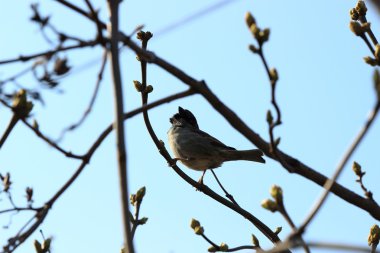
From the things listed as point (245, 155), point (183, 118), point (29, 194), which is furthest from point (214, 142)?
point (29, 194)

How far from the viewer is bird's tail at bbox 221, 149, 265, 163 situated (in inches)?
291

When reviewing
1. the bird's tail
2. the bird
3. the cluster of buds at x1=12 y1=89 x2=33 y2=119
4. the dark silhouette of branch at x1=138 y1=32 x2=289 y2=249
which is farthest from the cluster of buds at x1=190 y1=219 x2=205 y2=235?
the bird

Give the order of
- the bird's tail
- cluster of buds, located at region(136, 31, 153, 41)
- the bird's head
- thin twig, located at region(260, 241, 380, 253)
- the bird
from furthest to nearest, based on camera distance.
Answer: the bird's head
the bird
the bird's tail
cluster of buds, located at region(136, 31, 153, 41)
thin twig, located at region(260, 241, 380, 253)

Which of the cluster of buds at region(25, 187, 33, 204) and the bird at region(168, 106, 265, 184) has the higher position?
the bird at region(168, 106, 265, 184)

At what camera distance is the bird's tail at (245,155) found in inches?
291

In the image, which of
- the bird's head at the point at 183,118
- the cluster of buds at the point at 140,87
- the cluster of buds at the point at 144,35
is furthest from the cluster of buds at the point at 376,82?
the bird's head at the point at 183,118

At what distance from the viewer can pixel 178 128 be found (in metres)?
9.06

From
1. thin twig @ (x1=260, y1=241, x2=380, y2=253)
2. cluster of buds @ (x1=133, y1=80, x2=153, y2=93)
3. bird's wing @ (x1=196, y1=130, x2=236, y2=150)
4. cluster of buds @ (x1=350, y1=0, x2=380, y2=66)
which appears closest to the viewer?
thin twig @ (x1=260, y1=241, x2=380, y2=253)

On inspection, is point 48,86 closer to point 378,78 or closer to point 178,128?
point 378,78

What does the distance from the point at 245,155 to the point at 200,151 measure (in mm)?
827

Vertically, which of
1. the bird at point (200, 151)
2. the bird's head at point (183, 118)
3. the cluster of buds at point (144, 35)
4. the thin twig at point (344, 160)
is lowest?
the thin twig at point (344, 160)

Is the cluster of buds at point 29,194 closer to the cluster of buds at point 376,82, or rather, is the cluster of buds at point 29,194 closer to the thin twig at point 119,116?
the thin twig at point 119,116

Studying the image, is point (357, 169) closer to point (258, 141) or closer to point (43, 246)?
point (258, 141)

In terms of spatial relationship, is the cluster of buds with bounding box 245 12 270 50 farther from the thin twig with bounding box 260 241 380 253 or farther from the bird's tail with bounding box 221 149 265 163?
the bird's tail with bounding box 221 149 265 163
